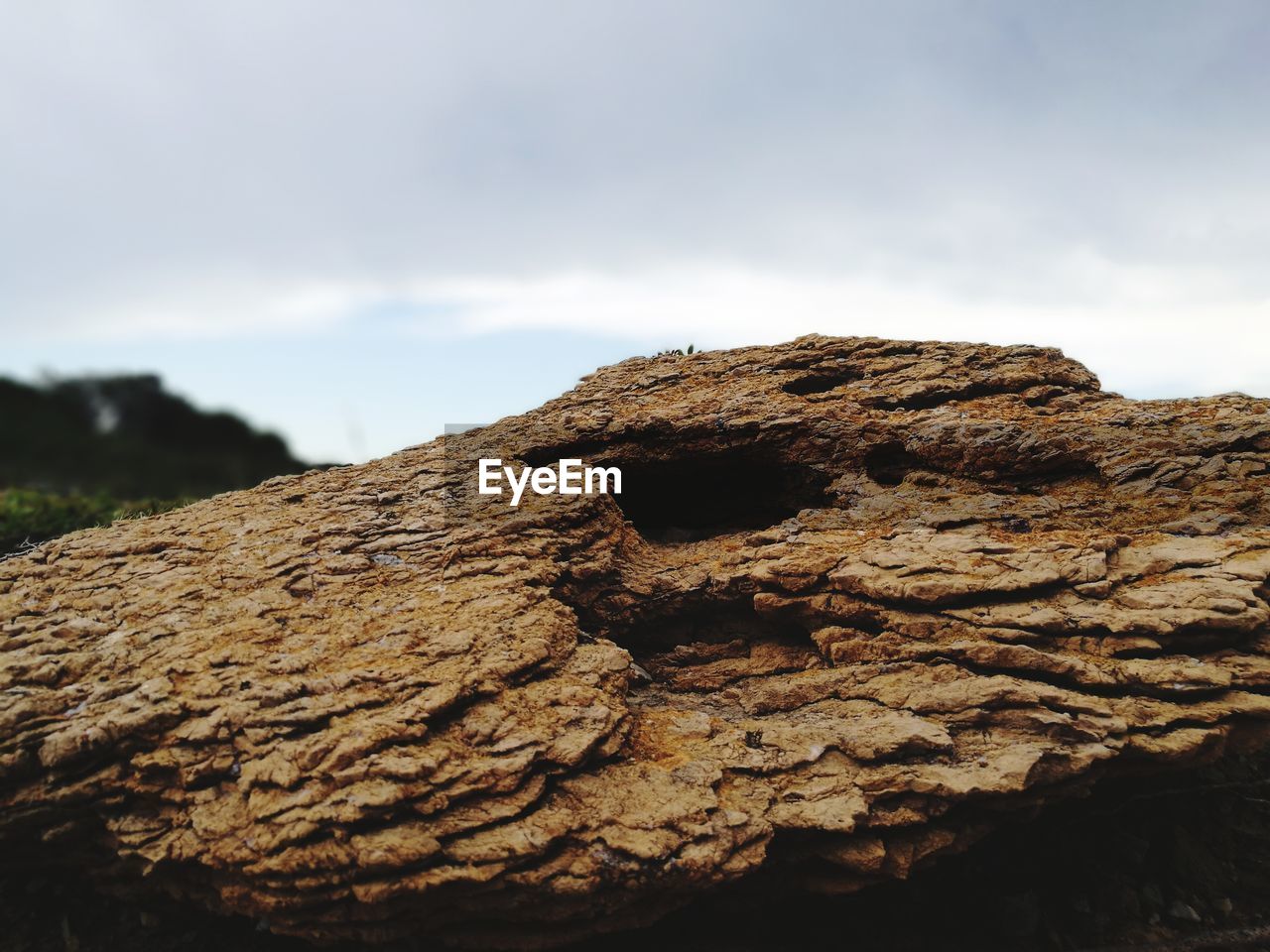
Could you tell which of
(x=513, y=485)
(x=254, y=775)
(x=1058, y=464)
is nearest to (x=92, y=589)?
(x=254, y=775)

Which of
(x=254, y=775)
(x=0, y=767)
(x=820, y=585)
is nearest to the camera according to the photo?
(x=254, y=775)

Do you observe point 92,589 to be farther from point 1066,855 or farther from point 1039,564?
point 1066,855

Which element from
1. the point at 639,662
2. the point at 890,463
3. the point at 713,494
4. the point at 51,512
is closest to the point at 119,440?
the point at 639,662

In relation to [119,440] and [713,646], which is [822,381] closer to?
[713,646]

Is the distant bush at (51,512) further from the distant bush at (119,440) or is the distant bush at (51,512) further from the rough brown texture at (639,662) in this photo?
the distant bush at (119,440)

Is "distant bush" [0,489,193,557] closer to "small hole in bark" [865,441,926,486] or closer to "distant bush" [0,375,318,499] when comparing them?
"distant bush" [0,375,318,499]

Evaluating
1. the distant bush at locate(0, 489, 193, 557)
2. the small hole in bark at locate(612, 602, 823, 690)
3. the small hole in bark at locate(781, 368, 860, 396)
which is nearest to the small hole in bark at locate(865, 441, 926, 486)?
the small hole in bark at locate(781, 368, 860, 396)

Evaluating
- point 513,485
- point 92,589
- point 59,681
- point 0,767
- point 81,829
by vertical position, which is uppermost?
point 513,485
